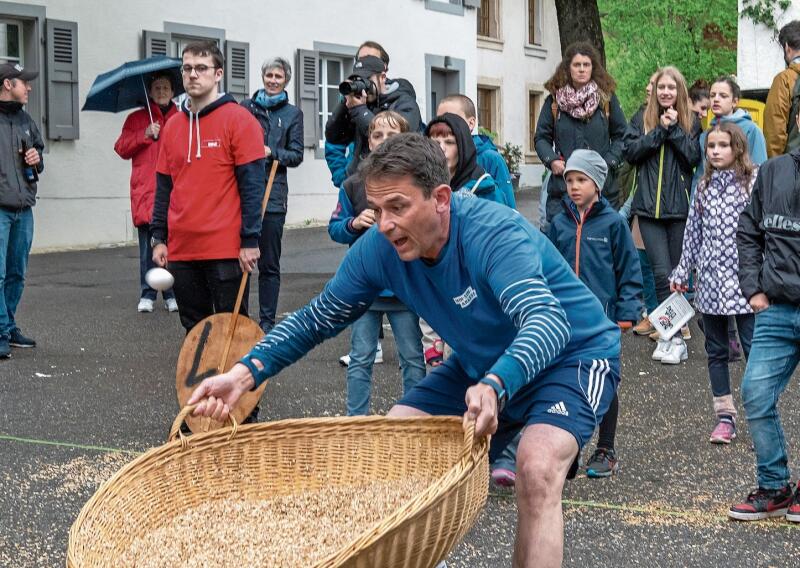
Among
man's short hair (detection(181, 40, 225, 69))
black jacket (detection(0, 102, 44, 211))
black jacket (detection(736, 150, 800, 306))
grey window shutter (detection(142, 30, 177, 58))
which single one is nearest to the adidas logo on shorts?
black jacket (detection(736, 150, 800, 306))

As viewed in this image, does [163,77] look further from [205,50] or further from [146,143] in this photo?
[205,50]

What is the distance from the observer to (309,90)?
23.1 metres

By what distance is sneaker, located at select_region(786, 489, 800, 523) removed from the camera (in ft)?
18.8

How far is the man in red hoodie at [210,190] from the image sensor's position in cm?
729

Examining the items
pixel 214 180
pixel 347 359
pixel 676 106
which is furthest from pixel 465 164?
pixel 676 106

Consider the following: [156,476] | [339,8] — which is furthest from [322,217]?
[156,476]

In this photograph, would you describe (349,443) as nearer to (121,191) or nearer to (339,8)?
(121,191)

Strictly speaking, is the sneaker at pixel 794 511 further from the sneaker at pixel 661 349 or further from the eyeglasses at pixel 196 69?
the sneaker at pixel 661 349

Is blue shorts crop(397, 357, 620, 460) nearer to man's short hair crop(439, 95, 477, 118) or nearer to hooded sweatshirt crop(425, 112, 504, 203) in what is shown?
hooded sweatshirt crop(425, 112, 504, 203)

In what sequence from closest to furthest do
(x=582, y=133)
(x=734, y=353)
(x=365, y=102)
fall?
(x=365, y=102) → (x=734, y=353) → (x=582, y=133)

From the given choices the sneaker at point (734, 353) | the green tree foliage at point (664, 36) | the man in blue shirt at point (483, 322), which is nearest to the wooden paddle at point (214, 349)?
the man in blue shirt at point (483, 322)

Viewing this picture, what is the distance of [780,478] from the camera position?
230 inches

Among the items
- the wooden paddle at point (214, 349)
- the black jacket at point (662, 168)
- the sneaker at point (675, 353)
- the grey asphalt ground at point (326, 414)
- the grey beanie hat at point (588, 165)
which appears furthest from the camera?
the black jacket at point (662, 168)

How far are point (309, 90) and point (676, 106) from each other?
13.6 meters
